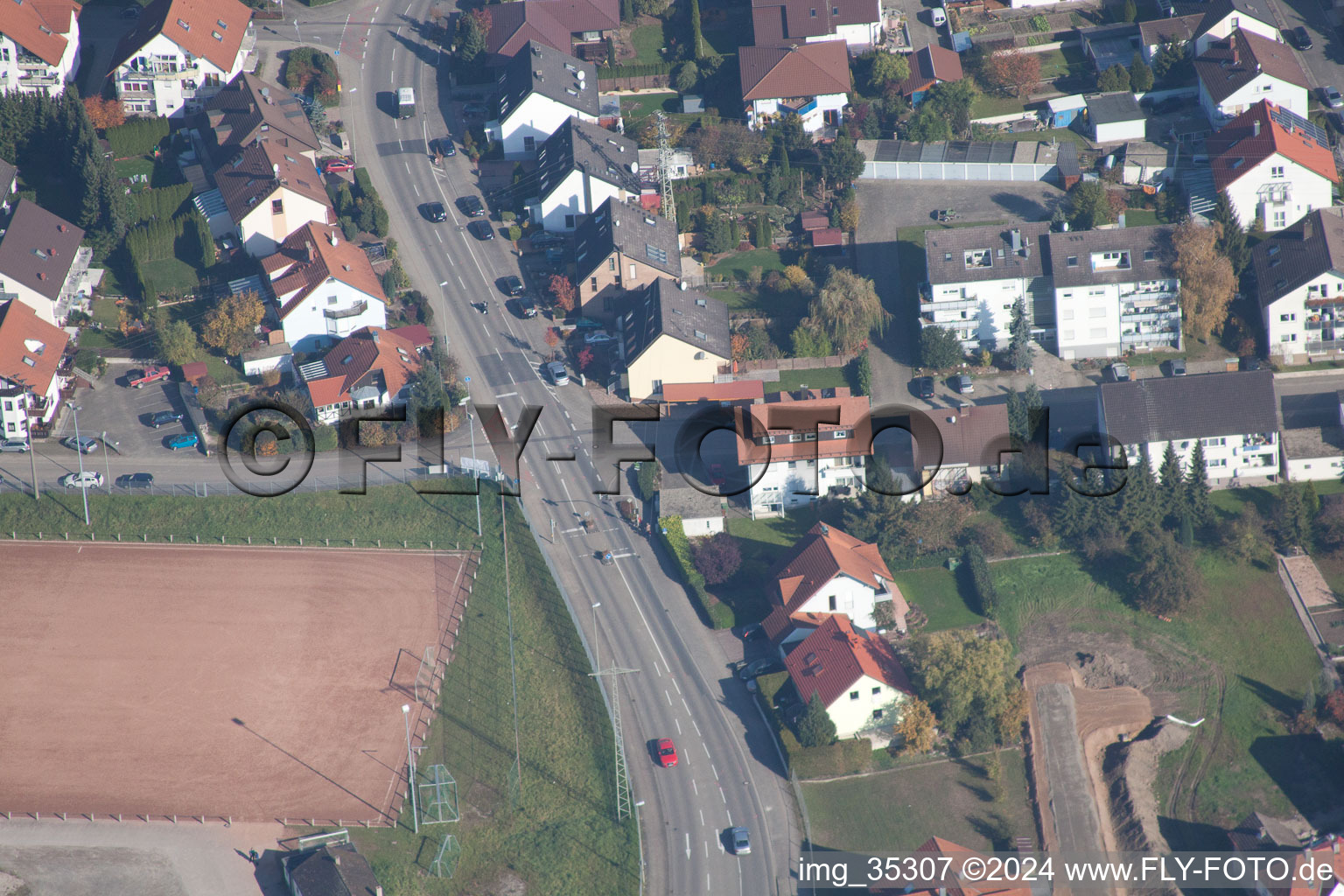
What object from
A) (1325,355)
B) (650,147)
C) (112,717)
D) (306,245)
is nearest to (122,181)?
(306,245)

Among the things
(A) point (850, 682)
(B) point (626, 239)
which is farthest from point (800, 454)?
(B) point (626, 239)

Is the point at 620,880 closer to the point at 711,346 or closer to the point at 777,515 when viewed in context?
the point at 777,515

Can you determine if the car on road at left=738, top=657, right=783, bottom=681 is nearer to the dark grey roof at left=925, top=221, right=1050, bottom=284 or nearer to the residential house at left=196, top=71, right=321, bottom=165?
the dark grey roof at left=925, top=221, right=1050, bottom=284

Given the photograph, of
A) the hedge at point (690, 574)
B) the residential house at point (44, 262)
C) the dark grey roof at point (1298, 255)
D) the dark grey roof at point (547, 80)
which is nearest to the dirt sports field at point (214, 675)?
the hedge at point (690, 574)

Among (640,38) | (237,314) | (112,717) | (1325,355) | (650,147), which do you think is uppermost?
(640,38)

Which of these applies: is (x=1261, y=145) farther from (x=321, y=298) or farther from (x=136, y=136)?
(x=136, y=136)
